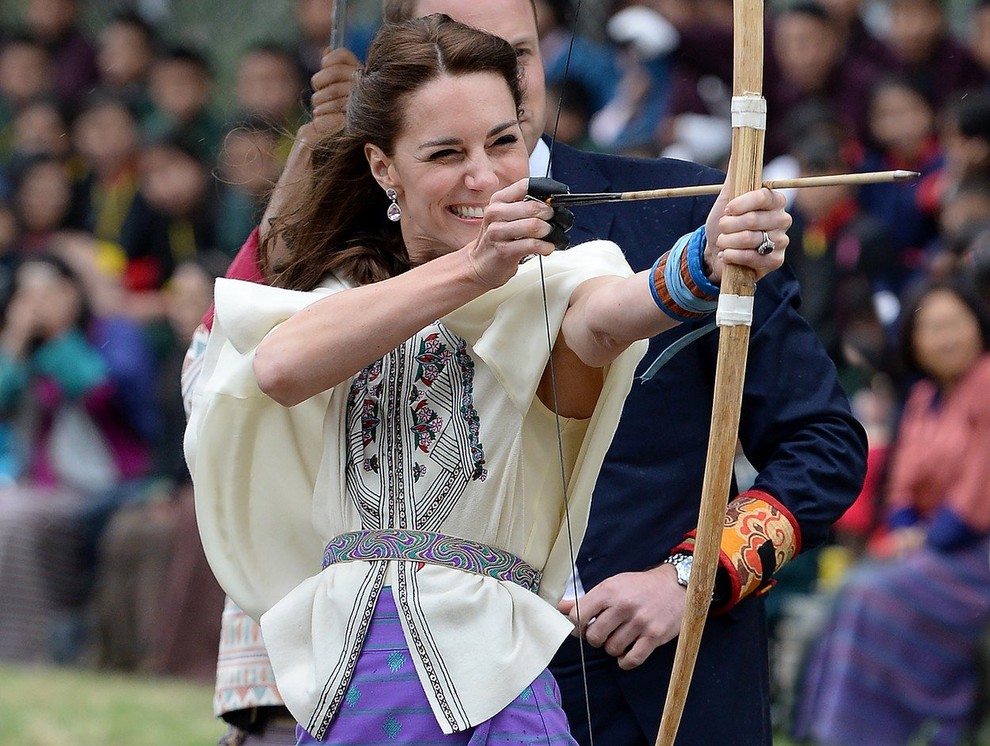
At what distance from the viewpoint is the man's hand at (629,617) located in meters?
2.45

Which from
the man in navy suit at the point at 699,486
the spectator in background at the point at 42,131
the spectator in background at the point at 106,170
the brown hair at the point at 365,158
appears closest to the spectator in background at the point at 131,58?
the spectator in background at the point at 106,170

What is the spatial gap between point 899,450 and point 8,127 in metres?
5.89

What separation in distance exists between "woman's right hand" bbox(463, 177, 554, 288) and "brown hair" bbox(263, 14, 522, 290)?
11.7 inches

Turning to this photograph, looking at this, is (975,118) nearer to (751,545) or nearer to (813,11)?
(813,11)

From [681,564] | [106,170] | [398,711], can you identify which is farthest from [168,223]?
[398,711]

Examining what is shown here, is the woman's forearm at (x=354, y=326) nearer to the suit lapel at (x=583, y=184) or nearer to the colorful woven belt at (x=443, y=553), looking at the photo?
the colorful woven belt at (x=443, y=553)

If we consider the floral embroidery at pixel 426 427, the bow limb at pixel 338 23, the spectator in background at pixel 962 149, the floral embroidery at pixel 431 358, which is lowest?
the floral embroidery at pixel 426 427

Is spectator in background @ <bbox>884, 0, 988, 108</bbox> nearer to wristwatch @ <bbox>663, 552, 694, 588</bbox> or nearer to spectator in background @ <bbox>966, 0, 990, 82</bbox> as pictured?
spectator in background @ <bbox>966, 0, 990, 82</bbox>

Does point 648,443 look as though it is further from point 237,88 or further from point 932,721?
point 237,88

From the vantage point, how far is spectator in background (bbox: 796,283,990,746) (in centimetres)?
504

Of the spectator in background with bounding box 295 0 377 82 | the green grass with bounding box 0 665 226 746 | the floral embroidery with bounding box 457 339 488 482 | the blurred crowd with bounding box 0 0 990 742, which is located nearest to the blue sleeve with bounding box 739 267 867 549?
the floral embroidery with bounding box 457 339 488 482

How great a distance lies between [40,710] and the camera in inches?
240

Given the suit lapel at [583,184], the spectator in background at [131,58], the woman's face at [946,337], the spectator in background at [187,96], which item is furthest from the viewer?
the spectator in background at [131,58]

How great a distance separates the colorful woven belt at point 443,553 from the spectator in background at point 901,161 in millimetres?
3786
